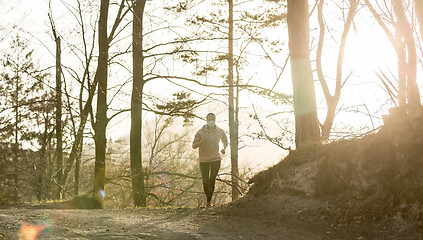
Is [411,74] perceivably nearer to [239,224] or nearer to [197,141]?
[239,224]

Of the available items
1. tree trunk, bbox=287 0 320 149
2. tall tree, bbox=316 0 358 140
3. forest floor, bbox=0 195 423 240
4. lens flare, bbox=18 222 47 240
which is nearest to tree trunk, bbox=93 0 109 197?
tall tree, bbox=316 0 358 140

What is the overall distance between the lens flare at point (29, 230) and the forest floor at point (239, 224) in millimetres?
16

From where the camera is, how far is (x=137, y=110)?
1616 cm

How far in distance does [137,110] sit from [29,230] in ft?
31.6

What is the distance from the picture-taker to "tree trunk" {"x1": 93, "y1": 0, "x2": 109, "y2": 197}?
54.1 ft

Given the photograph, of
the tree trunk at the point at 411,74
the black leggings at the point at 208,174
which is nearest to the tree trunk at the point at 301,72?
the black leggings at the point at 208,174

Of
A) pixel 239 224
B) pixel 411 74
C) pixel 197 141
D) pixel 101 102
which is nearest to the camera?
pixel 411 74

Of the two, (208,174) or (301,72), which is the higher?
(301,72)

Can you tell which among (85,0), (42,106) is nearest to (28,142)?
(42,106)

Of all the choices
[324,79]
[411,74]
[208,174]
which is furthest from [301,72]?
[324,79]

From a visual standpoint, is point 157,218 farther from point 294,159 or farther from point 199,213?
point 294,159

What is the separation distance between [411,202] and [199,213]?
4.21 meters

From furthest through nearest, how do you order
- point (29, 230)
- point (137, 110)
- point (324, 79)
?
point (137, 110)
point (324, 79)
point (29, 230)

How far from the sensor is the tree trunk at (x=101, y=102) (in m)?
16.5
